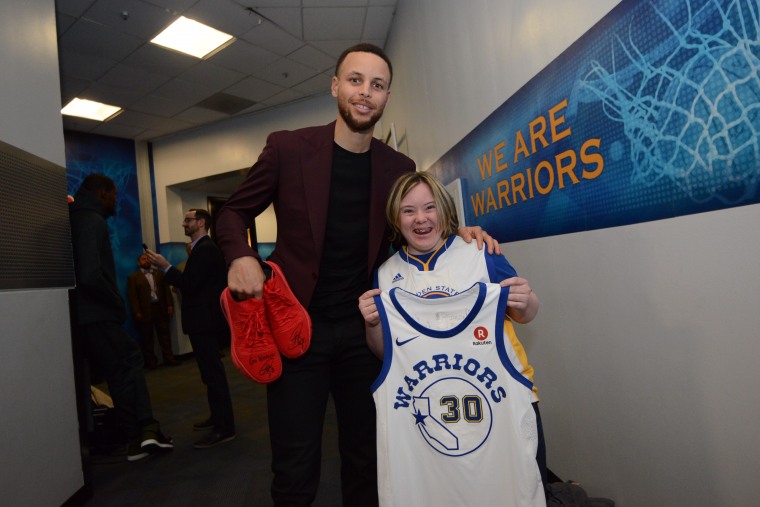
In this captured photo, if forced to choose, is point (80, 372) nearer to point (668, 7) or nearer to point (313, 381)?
point (313, 381)

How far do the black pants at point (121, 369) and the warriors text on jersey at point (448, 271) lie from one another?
220 centimetres

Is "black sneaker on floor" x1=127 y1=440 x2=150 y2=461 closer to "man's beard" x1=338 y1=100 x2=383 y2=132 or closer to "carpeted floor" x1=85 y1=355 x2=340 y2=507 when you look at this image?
"carpeted floor" x1=85 y1=355 x2=340 y2=507

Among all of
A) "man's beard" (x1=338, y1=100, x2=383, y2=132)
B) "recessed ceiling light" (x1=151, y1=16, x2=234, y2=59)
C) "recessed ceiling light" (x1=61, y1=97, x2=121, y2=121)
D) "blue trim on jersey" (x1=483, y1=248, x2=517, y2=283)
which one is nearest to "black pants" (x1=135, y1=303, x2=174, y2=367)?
"recessed ceiling light" (x1=61, y1=97, x2=121, y2=121)

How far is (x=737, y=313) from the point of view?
3.70 feet

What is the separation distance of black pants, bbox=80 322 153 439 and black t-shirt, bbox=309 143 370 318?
6.70ft

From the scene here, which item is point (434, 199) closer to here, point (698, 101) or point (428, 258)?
point (428, 258)

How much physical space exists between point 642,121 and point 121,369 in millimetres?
3022

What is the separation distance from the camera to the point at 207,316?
2.92 m

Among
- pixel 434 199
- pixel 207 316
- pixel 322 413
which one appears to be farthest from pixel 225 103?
pixel 322 413

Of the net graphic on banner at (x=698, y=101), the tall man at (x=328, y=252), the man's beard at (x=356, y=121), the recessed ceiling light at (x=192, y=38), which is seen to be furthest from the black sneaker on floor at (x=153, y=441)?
the recessed ceiling light at (x=192, y=38)

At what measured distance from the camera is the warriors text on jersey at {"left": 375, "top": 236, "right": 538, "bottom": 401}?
125 cm

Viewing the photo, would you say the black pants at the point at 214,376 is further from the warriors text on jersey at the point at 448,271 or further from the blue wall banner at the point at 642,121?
the blue wall banner at the point at 642,121

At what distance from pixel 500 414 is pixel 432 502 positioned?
288mm

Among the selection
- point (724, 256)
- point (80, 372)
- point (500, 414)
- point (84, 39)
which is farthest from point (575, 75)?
point (84, 39)
